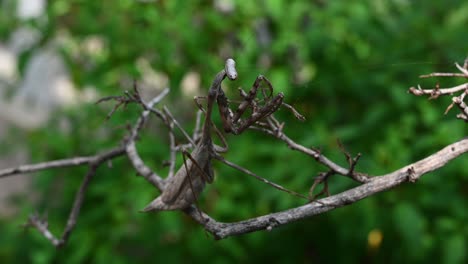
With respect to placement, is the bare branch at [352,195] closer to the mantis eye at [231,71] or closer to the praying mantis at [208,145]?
the praying mantis at [208,145]

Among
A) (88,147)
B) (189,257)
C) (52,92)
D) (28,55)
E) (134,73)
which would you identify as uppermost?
(134,73)

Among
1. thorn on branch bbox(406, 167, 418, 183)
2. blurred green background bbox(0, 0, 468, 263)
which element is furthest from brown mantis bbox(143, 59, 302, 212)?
blurred green background bbox(0, 0, 468, 263)

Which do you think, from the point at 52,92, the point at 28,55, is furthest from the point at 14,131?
the point at 52,92

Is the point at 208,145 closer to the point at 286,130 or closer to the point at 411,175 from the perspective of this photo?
the point at 411,175

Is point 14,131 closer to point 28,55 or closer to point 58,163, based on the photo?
point 28,55

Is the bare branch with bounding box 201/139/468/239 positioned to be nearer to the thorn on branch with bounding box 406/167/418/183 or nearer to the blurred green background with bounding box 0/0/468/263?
the thorn on branch with bounding box 406/167/418/183

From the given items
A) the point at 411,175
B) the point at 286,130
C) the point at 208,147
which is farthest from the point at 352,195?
the point at 286,130

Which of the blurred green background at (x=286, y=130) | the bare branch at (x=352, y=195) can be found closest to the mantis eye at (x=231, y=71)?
the bare branch at (x=352, y=195)
